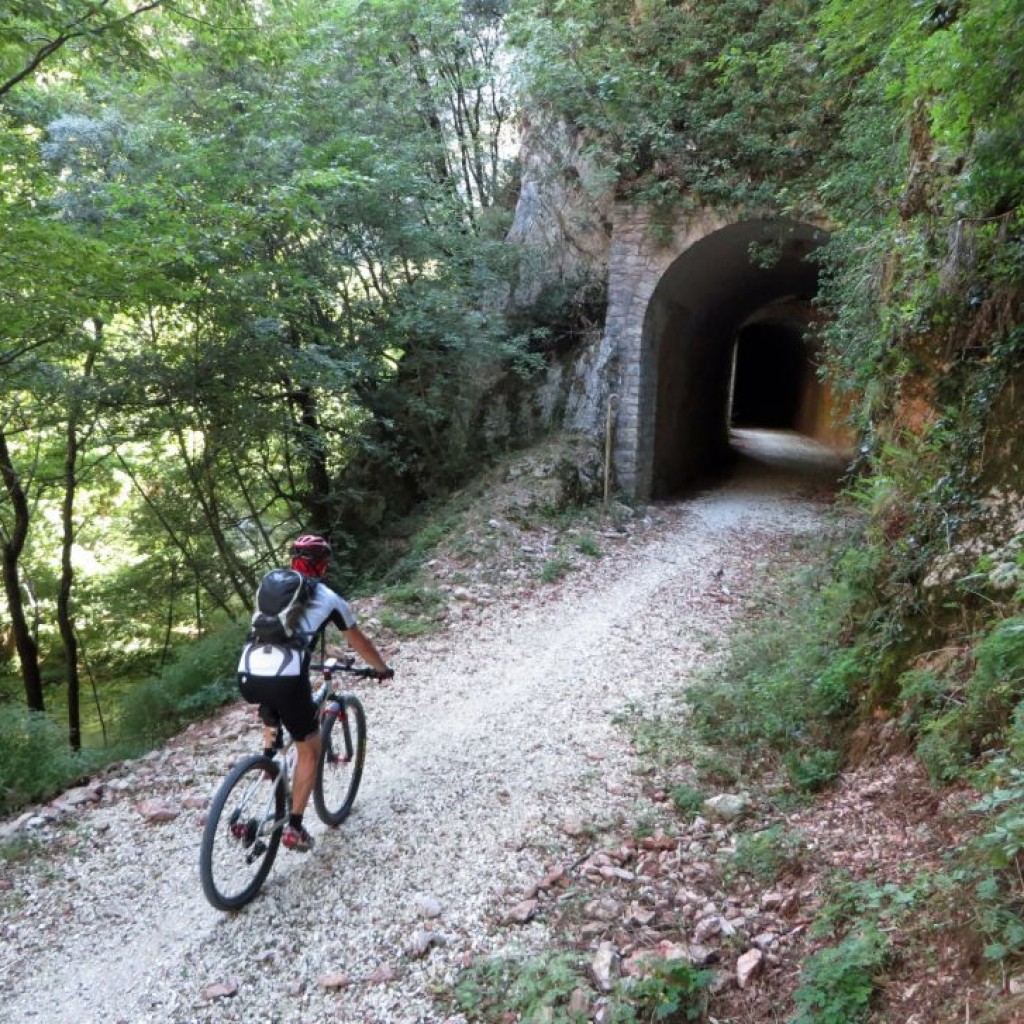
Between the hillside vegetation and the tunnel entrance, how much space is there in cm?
97

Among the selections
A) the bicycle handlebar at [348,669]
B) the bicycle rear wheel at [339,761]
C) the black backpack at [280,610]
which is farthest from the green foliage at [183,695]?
the black backpack at [280,610]

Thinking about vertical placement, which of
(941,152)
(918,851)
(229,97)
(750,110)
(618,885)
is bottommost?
(618,885)

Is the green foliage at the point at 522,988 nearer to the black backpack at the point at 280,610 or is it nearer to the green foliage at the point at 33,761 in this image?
the black backpack at the point at 280,610

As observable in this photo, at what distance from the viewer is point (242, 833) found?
3.38 meters

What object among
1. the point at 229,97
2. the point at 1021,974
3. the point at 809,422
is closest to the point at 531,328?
the point at 229,97

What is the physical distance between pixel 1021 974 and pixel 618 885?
5.95 ft

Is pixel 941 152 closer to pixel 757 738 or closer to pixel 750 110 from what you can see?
pixel 757 738

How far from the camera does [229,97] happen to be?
920 cm

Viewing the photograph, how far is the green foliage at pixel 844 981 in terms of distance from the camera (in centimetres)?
215

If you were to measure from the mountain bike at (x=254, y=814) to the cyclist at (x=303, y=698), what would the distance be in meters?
0.07

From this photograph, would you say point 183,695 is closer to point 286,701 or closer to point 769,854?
point 286,701

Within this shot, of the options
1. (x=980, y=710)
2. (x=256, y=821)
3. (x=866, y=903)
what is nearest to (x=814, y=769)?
(x=980, y=710)

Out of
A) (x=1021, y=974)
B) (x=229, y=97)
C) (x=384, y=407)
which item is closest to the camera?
(x=1021, y=974)

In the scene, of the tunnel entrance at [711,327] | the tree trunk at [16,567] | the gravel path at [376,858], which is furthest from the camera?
the tunnel entrance at [711,327]
